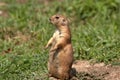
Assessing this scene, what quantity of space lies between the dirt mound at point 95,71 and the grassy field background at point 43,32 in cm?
16

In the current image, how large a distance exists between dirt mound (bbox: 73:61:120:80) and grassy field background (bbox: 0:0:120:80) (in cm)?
16

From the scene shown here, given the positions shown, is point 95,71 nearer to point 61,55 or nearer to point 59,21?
point 61,55

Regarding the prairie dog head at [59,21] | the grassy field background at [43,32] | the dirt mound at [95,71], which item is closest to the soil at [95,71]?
the dirt mound at [95,71]

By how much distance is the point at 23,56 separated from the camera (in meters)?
7.84

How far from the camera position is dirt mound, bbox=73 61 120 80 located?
707 cm

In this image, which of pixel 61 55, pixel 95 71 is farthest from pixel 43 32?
pixel 61 55

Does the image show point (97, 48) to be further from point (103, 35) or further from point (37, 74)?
point (37, 74)

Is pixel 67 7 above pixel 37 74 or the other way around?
above

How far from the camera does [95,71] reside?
24.1 feet

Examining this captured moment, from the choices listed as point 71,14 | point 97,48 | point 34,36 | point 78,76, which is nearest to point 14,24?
point 34,36

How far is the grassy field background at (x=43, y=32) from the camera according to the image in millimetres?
7539

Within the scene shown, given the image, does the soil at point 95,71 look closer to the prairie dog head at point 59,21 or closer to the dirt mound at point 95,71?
the dirt mound at point 95,71

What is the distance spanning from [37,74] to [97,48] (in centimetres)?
148

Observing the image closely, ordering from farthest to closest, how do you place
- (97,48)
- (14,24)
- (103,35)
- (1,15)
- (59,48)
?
(1,15) < (14,24) < (103,35) < (97,48) < (59,48)
